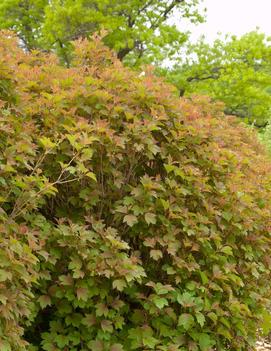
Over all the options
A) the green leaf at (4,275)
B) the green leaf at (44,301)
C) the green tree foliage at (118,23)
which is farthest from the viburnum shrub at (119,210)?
the green tree foliage at (118,23)

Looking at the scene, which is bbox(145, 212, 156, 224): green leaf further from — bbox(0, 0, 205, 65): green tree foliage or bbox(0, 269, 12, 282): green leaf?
bbox(0, 0, 205, 65): green tree foliage

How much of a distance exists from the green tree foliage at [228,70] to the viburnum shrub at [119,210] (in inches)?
553

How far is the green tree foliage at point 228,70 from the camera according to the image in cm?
1758

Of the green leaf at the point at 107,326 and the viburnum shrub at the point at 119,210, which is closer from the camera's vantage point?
the viburnum shrub at the point at 119,210

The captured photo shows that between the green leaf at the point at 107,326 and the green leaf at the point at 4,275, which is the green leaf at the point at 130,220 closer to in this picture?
the green leaf at the point at 107,326

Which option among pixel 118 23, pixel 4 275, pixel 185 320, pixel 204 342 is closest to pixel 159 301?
pixel 185 320

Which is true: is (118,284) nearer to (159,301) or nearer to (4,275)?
(159,301)

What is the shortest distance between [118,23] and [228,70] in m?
3.90

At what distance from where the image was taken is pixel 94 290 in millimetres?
2740

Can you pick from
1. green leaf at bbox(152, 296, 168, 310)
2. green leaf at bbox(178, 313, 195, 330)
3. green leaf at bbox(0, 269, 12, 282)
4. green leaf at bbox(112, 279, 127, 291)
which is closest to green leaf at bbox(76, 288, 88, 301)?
green leaf at bbox(112, 279, 127, 291)

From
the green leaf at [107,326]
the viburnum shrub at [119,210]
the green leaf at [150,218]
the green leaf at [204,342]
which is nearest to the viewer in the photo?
the viburnum shrub at [119,210]

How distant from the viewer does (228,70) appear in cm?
1722

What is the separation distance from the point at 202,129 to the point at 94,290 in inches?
47.9

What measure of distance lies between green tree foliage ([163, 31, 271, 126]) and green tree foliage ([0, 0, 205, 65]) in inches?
36.1
